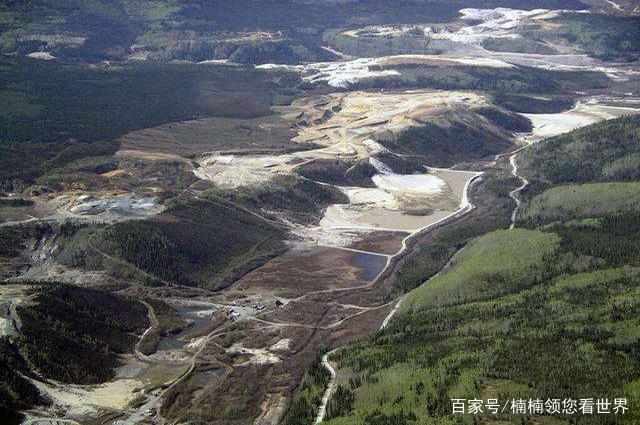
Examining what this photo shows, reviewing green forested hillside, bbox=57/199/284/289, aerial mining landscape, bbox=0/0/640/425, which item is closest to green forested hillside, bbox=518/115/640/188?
aerial mining landscape, bbox=0/0/640/425

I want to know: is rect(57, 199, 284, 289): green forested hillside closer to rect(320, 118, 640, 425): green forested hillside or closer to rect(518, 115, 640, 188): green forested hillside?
rect(320, 118, 640, 425): green forested hillside

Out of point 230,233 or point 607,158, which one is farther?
point 607,158

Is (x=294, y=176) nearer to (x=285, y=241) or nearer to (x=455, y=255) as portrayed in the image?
(x=285, y=241)

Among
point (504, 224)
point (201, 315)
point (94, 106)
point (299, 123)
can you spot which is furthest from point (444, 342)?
point (94, 106)

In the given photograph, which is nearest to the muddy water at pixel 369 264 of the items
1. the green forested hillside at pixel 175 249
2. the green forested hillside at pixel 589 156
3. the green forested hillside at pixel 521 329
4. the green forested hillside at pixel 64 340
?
the green forested hillside at pixel 521 329

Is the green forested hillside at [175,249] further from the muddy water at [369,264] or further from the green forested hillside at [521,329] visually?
the green forested hillside at [521,329]
